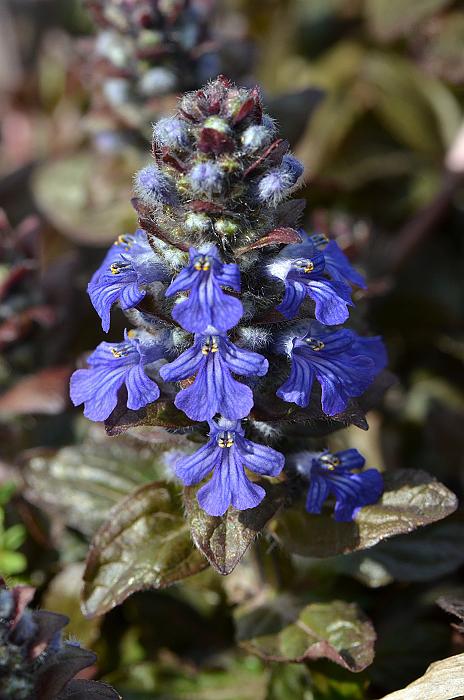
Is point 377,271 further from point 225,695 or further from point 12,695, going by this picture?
point 12,695

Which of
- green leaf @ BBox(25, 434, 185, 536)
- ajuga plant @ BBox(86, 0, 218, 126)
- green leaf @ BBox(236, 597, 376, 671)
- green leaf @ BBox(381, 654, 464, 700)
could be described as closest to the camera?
green leaf @ BBox(381, 654, 464, 700)

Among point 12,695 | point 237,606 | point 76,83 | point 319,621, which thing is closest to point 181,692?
point 237,606

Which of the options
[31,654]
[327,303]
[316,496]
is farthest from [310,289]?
[31,654]

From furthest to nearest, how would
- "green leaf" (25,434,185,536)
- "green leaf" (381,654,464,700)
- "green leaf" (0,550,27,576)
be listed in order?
"green leaf" (25,434,185,536), "green leaf" (0,550,27,576), "green leaf" (381,654,464,700)

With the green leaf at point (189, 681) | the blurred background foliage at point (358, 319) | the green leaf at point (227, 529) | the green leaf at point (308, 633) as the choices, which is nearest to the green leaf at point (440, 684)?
the green leaf at point (308, 633)

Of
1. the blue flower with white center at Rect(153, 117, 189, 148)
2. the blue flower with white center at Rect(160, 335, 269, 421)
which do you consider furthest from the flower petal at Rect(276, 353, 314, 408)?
the blue flower with white center at Rect(153, 117, 189, 148)

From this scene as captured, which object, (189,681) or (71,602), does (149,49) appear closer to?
(71,602)

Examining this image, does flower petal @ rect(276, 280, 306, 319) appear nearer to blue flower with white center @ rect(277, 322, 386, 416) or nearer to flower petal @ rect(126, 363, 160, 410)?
blue flower with white center @ rect(277, 322, 386, 416)

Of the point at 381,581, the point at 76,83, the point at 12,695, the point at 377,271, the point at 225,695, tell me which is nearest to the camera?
the point at 12,695
